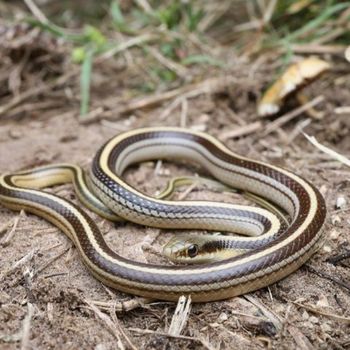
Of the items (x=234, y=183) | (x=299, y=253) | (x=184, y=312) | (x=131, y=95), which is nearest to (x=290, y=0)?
(x=131, y=95)

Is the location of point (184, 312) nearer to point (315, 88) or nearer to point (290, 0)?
point (315, 88)

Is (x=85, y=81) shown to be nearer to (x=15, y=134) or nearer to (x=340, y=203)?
(x=15, y=134)

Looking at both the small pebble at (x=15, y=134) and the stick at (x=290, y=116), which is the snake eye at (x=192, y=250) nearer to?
the stick at (x=290, y=116)

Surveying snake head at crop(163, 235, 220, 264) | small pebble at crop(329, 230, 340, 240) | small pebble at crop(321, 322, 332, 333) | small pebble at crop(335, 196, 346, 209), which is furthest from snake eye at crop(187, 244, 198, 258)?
small pebble at crop(335, 196, 346, 209)

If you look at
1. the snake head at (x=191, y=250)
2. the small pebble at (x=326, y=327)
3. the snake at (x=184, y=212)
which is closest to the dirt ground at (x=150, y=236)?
the small pebble at (x=326, y=327)

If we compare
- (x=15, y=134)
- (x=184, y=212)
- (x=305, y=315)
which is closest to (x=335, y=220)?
(x=305, y=315)
